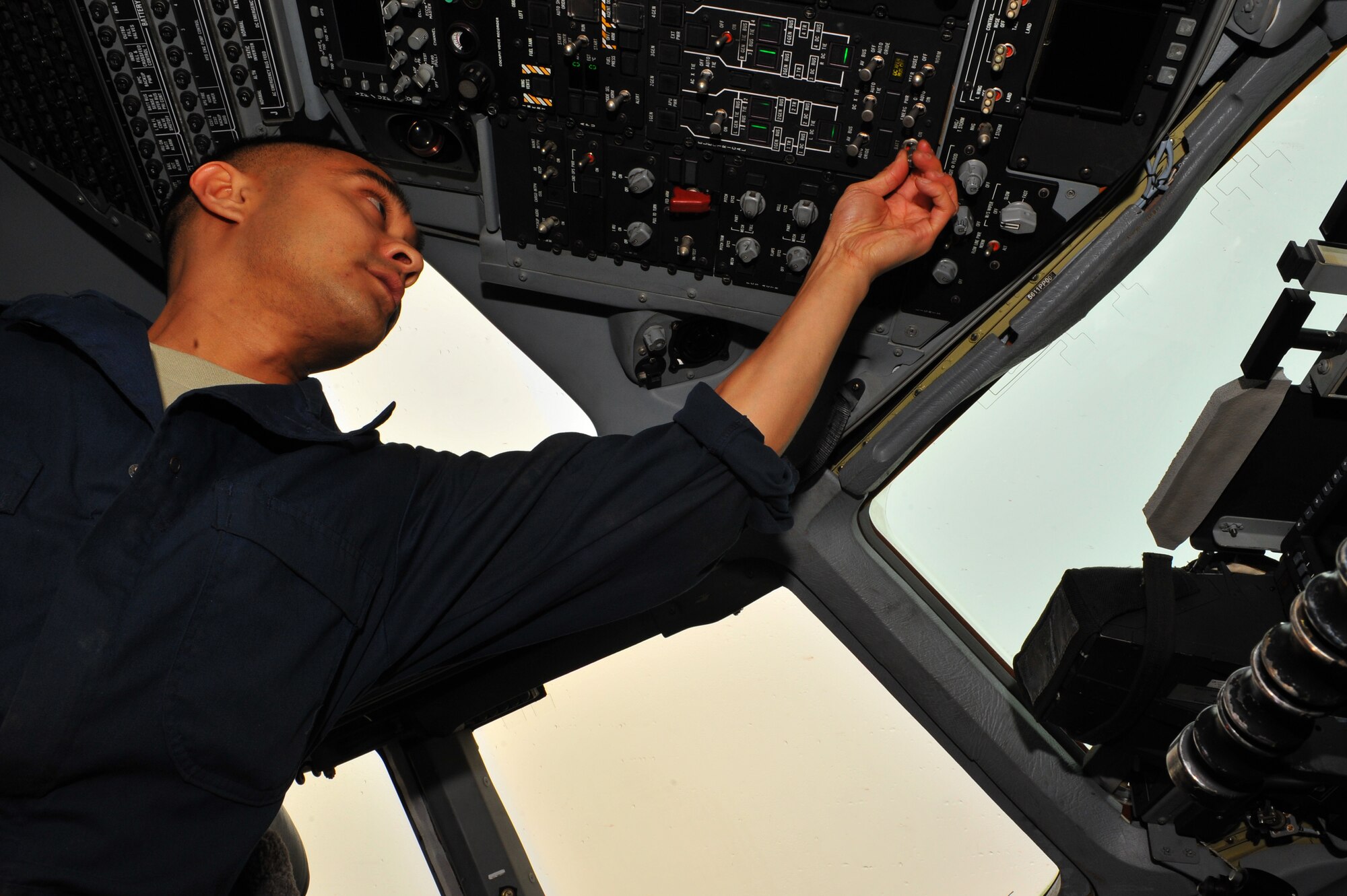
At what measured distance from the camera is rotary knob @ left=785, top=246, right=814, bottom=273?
199cm

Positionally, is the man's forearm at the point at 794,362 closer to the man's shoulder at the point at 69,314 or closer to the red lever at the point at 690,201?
the red lever at the point at 690,201

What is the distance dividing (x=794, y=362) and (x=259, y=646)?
0.96m

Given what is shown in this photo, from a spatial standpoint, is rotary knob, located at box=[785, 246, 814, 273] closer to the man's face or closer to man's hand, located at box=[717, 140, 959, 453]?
man's hand, located at box=[717, 140, 959, 453]

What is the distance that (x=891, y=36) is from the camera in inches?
68.1

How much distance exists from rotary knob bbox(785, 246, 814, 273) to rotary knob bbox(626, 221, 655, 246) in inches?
12.3

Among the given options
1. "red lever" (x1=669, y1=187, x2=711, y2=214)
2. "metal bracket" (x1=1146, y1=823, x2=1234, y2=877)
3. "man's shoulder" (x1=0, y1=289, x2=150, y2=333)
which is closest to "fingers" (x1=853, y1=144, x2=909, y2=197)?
"red lever" (x1=669, y1=187, x2=711, y2=214)

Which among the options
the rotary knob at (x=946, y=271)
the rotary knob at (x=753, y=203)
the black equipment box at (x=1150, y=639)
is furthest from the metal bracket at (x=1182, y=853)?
the rotary knob at (x=753, y=203)

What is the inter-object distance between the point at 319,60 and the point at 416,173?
1.01ft

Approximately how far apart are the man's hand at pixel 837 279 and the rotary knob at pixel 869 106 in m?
0.10

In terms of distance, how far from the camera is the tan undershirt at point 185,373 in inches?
62.8

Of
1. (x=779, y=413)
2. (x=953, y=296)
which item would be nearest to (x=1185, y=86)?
(x=953, y=296)

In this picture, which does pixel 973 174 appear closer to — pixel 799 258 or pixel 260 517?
pixel 799 258

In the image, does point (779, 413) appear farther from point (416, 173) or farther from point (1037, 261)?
point (416, 173)

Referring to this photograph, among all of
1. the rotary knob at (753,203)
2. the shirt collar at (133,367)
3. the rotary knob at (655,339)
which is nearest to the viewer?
the shirt collar at (133,367)
